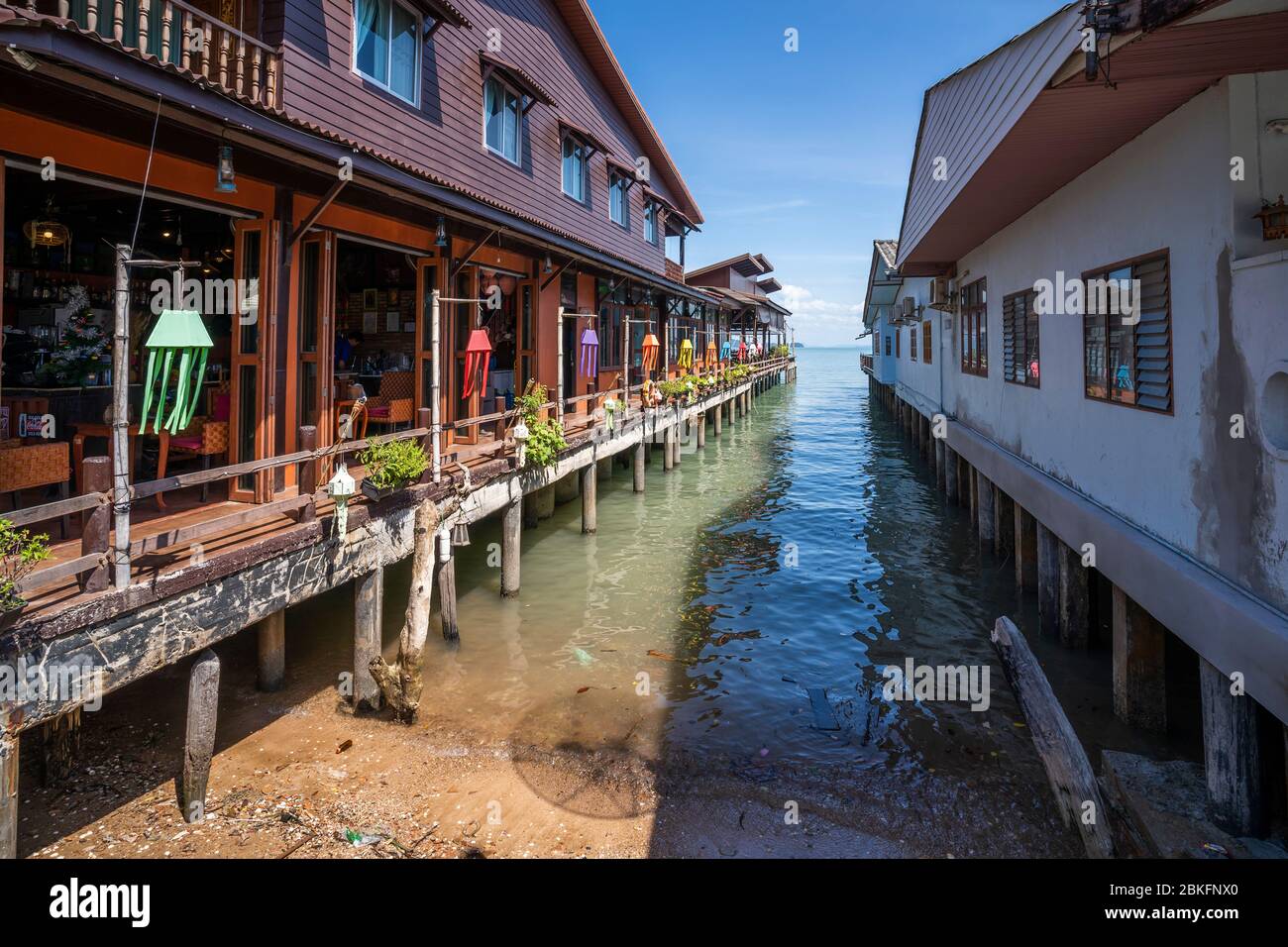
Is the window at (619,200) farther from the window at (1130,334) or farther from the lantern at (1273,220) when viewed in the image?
the lantern at (1273,220)

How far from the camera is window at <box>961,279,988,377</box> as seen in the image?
45.4ft

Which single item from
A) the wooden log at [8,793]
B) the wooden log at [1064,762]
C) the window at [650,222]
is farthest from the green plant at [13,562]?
the window at [650,222]

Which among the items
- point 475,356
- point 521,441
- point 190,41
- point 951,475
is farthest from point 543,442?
point 951,475

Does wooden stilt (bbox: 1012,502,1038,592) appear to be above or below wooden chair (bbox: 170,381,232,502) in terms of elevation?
below

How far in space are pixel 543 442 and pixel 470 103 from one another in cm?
710

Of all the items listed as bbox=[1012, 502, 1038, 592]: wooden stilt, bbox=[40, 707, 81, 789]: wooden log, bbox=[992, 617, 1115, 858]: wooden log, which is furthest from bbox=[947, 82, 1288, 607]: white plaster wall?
bbox=[40, 707, 81, 789]: wooden log

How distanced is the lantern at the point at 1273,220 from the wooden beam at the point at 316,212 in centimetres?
758

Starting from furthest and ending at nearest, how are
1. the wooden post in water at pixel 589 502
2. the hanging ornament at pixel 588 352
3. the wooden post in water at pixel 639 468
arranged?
the wooden post in water at pixel 639 468 < the hanging ornament at pixel 588 352 < the wooden post in water at pixel 589 502

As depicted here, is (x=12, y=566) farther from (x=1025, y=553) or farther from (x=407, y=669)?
(x=1025, y=553)

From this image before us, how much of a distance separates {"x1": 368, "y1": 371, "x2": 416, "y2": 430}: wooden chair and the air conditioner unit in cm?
1176

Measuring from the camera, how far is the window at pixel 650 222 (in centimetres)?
2657

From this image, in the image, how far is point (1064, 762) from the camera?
15.8 feet

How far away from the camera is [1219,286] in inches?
211

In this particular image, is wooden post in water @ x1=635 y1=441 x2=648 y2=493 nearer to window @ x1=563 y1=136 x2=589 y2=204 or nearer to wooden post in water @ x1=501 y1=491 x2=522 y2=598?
window @ x1=563 y1=136 x2=589 y2=204
